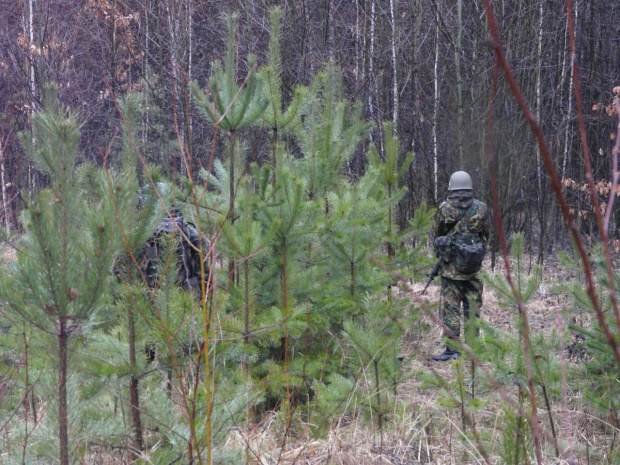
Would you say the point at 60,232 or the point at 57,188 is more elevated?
the point at 57,188

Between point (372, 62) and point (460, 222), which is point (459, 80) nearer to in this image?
point (372, 62)

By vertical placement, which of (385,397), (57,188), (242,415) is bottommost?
(385,397)

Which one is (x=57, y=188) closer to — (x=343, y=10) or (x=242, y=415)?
(x=242, y=415)

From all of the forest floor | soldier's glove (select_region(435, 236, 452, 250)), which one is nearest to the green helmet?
soldier's glove (select_region(435, 236, 452, 250))

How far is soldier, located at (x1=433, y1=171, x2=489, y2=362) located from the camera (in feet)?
23.8

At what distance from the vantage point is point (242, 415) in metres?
2.70

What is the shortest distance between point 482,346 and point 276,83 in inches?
104

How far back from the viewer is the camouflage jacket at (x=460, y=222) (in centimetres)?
730

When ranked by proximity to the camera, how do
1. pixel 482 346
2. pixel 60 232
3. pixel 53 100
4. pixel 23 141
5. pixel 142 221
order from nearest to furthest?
pixel 60 232 < pixel 53 100 < pixel 142 221 < pixel 23 141 < pixel 482 346

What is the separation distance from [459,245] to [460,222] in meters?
0.27

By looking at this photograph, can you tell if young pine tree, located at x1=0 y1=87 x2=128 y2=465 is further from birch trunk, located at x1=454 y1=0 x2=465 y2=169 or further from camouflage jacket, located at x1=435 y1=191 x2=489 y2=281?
birch trunk, located at x1=454 y1=0 x2=465 y2=169

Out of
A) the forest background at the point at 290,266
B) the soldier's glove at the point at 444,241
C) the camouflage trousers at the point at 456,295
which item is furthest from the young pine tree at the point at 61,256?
the camouflage trousers at the point at 456,295

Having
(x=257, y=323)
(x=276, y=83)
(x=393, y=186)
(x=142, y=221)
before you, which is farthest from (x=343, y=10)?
(x=142, y=221)

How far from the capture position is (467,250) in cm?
720
